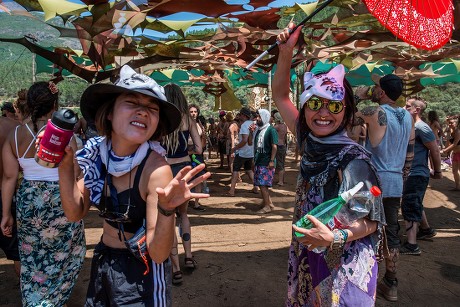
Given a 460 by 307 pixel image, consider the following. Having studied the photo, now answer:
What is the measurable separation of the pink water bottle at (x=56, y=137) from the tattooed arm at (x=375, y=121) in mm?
2388

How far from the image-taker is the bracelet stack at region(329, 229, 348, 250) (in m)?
1.54

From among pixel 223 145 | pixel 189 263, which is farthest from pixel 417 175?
pixel 223 145

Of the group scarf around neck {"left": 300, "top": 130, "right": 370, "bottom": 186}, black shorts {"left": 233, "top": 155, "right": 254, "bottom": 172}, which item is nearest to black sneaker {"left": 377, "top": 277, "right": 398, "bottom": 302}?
scarf around neck {"left": 300, "top": 130, "right": 370, "bottom": 186}

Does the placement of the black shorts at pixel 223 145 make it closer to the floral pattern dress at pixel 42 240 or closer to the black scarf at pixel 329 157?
the floral pattern dress at pixel 42 240

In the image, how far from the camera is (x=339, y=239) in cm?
154

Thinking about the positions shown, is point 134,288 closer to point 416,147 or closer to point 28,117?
point 28,117

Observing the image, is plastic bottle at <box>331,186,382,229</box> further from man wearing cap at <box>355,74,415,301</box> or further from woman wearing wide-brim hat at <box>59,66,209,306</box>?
man wearing cap at <box>355,74,415,301</box>

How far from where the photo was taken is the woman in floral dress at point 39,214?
8.52 feet

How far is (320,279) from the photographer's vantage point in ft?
5.78

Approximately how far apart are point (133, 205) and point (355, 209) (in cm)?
99

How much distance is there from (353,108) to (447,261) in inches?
142

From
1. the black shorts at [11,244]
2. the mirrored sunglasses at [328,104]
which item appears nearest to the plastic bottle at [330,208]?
the mirrored sunglasses at [328,104]

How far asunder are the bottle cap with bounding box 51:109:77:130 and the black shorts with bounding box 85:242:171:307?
0.63m

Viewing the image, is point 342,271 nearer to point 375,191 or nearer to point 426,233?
point 375,191
